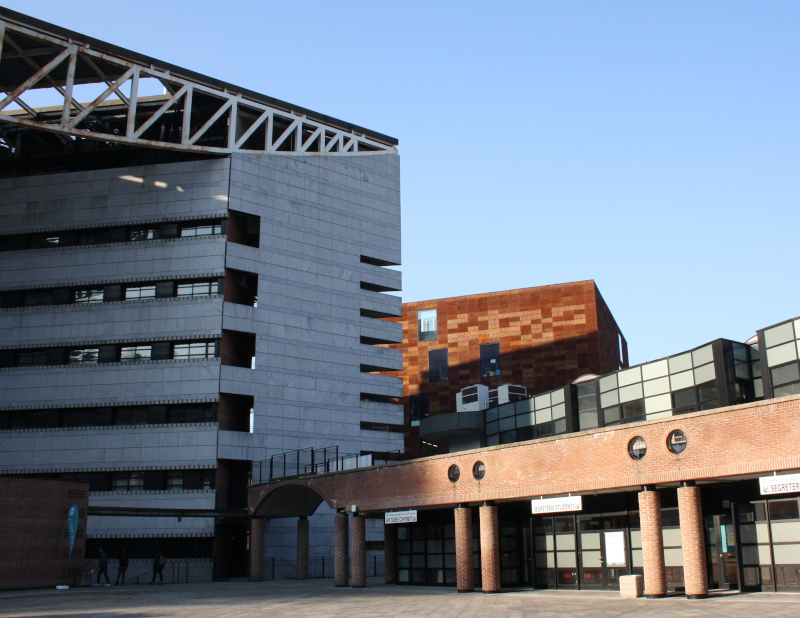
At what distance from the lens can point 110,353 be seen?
58062 millimetres

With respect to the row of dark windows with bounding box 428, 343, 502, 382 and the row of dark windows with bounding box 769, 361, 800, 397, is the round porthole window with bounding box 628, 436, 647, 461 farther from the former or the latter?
the row of dark windows with bounding box 428, 343, 502, 382

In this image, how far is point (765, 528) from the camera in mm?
25312

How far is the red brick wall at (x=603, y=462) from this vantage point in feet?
74.4

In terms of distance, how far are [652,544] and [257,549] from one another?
27.5 metres

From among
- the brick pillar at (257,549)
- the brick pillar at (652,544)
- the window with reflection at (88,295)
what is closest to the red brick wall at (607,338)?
the brick pillar at (257,549)

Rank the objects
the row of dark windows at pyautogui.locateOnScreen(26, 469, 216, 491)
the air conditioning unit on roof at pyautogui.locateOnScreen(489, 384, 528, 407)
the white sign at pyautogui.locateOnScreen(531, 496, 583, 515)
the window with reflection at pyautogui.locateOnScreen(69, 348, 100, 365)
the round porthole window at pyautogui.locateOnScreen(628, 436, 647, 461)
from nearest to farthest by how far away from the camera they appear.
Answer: the round porthole window at pyautogui.locateOnScreen(628, 436, 647, 461) → the white sign at pyautogui.locateOnScreen(531, 496, 583, 515) → the air conditioning unit on roof at pyautogui.locateOnScreen(489, 384, 528, 407) → the row of dark windows at pyautogui.locateOnScreen(26, 469, 216, 491) → the window with reflection at pyautogui.locateOnScreen(69, 348, 100, 365)

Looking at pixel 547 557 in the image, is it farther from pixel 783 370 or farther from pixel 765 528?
pixel 783 370

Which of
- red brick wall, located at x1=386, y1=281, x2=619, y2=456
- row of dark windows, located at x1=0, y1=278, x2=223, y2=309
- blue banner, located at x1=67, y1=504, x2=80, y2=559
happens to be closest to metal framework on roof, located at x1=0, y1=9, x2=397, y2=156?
row of dark windows, located at x1=0, y1=278, x2=223, y2=309

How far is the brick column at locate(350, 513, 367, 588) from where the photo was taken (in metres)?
36.6

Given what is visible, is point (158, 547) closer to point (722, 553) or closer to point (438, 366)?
point (438, 366)

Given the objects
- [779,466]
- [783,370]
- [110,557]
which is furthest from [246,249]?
[779,466]

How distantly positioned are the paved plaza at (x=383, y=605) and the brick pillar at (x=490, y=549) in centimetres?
69

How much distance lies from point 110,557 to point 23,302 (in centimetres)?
2003

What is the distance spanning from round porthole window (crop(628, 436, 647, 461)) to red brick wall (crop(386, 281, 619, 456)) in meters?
44.9
